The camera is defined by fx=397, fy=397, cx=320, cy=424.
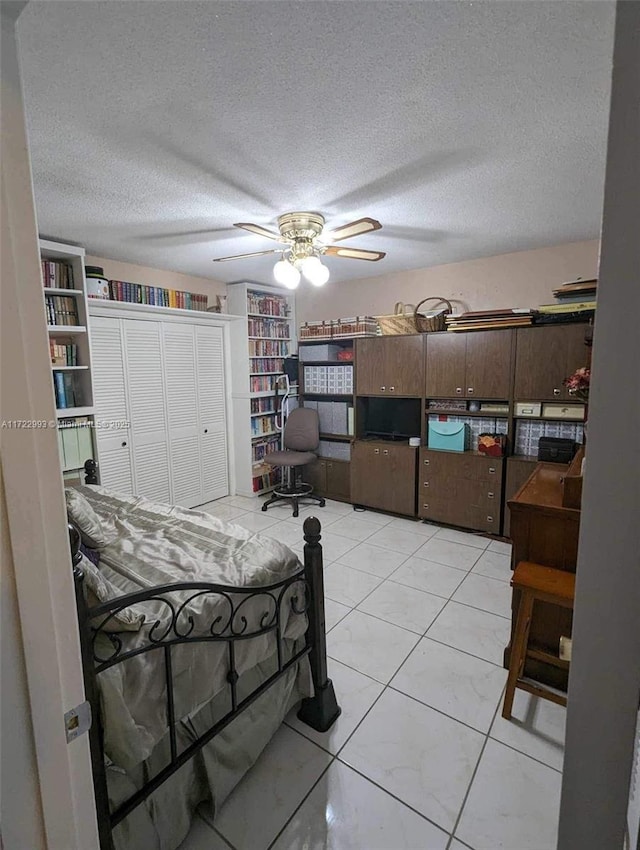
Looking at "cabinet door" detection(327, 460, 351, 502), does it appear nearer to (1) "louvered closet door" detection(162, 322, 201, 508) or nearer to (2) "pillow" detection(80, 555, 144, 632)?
(1) "louvered closet door" detection(162, 322, 201, 508)

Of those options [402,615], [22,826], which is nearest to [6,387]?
[22,826]

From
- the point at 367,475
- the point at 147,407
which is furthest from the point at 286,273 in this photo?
the point at 367,475

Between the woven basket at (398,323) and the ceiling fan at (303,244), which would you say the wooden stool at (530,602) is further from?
the woven basket at (398,323)

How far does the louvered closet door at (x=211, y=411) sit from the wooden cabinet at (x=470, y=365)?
2328 mm

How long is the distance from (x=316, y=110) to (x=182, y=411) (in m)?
3.21

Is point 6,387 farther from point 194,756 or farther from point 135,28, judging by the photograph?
point 194,756

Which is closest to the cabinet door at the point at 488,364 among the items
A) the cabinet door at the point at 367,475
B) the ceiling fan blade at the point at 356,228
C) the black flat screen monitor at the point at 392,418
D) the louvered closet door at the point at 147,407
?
the black flat screen monitor at the point at 392,418

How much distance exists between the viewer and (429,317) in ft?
12.3

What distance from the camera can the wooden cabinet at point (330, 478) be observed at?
14.8ft

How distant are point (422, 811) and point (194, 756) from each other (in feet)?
2.71

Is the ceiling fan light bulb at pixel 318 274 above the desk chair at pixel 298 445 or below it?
above

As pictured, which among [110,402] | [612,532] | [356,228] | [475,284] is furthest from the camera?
[475,284]

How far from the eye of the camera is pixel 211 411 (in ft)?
14.8

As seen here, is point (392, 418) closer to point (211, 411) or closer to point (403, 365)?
point (403, 365)
